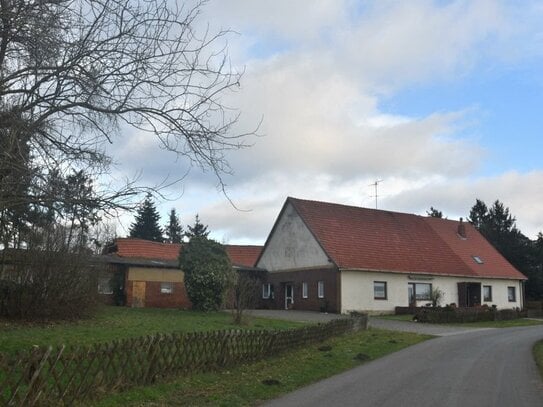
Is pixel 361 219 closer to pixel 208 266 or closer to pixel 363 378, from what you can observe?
pixel 208 266

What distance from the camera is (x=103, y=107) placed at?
9.86 m

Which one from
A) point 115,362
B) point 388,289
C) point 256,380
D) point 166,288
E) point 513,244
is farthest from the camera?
point 513,244

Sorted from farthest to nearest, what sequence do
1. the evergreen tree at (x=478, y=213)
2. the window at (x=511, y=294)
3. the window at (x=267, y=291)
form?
the evergreen tree at (x=478, y=213)
the window at (x=511, y=294)
the window at (x=267, y=291)

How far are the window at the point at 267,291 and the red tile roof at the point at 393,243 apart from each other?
21.6ft

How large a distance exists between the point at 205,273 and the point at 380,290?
47.7 feet

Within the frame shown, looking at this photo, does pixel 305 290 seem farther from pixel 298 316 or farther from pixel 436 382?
pixel 436 382

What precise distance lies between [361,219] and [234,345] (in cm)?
3264

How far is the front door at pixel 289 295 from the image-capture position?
4219 cm

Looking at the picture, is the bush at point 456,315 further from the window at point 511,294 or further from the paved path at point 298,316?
the window at point 511,294

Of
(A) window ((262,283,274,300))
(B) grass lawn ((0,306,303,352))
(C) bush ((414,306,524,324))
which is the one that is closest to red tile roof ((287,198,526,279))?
(C) bush ((414,306,524,324))

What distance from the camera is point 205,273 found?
1189 inches

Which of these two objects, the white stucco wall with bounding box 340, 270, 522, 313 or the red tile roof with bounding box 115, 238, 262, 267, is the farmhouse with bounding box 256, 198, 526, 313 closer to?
the white stucco wall with bounding box 340, 270, 522, 313

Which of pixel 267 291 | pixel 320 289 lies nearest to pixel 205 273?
pixel 320 289

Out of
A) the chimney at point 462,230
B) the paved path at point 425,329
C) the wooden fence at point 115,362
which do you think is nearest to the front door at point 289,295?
the paved path at point 425,329
